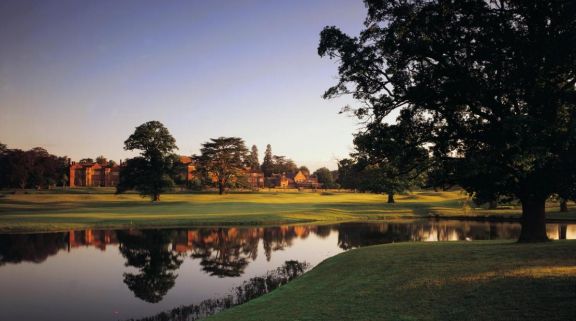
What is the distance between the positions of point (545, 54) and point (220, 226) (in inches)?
1656

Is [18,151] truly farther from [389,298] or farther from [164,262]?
[389,298]

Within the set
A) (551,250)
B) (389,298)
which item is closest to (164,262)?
(389,298)

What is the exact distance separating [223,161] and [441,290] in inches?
4117

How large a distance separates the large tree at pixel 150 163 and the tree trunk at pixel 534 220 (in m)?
72.5

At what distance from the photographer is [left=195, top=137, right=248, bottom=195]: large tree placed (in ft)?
374

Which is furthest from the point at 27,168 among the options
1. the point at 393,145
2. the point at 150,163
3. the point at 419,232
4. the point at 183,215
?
the point at 393,145

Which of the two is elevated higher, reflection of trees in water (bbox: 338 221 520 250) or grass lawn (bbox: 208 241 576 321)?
grass lawn (bbox: 208 241 576 321)

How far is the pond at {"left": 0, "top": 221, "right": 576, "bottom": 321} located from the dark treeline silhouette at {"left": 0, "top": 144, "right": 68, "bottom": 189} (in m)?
76.6

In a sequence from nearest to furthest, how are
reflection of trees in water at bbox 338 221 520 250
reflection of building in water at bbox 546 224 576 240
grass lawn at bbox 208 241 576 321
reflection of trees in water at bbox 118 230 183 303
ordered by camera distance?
grass lawn at bbox 208 241 576 321 < reflection of trees in water at bbox 118 230 183 303 < reflection of building in water at bbox 546 224 576 240 < reflection of trees in water at bbox 338 221 520 250

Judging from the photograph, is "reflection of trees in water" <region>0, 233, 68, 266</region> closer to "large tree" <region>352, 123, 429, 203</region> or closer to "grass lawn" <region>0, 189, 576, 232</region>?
"grass lawn" <region>0, 189, 576, 232</region>

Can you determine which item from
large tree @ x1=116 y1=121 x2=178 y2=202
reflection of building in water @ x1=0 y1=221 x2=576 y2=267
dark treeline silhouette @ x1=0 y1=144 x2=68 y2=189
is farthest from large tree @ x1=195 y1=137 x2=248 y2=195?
reflection of building in water @ x1=0 y1=221 x2=576 y2=267

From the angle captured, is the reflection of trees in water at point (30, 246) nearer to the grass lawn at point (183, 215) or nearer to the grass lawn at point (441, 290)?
the grass lawn at point (183, 215)

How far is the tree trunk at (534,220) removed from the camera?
23.2m

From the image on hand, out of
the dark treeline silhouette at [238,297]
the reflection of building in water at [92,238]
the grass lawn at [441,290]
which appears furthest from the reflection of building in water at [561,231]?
the reflection of building in water at [92,238]
